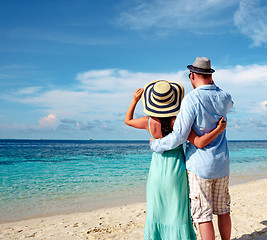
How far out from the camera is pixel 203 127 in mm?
2301

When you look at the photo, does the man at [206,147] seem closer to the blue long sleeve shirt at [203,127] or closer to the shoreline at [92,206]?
the blue long sleeve shirt at [203,127]

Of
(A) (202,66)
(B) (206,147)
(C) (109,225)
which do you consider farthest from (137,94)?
(C) (109,225)

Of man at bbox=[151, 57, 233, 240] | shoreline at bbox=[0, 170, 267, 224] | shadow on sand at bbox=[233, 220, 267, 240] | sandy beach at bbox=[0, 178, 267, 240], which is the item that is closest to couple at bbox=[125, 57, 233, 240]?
man at bbox=[151, 57, 233, 240]

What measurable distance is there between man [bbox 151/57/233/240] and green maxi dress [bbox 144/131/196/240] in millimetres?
93

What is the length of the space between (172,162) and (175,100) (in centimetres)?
61

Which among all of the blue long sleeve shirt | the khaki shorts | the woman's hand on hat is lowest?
the khaki shorts

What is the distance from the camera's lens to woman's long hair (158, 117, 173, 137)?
8.16 feet

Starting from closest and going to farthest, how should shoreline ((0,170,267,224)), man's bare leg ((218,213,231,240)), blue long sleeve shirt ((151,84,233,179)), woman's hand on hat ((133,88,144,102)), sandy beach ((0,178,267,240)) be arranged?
blue long sleeve shirt ((151,84,233,179)) < man's bare leg ((218,213,231,240)) < woman's hand on hat ((133,88,144,102)) < sandy beach ((0,178,267,240)) < shoreline ((0,170,267,224))

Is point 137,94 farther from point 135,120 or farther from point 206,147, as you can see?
point 206,147

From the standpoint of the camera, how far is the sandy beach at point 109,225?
13.6ft

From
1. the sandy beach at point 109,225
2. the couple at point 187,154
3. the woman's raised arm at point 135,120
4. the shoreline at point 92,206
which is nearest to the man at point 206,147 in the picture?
the couple at point 187,154

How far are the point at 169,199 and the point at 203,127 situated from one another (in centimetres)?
79

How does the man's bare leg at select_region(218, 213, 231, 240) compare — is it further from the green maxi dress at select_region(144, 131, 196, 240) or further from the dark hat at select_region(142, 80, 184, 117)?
the dark hat at select_region(142, 80, 184, 117)

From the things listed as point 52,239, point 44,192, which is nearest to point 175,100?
point 52,239
